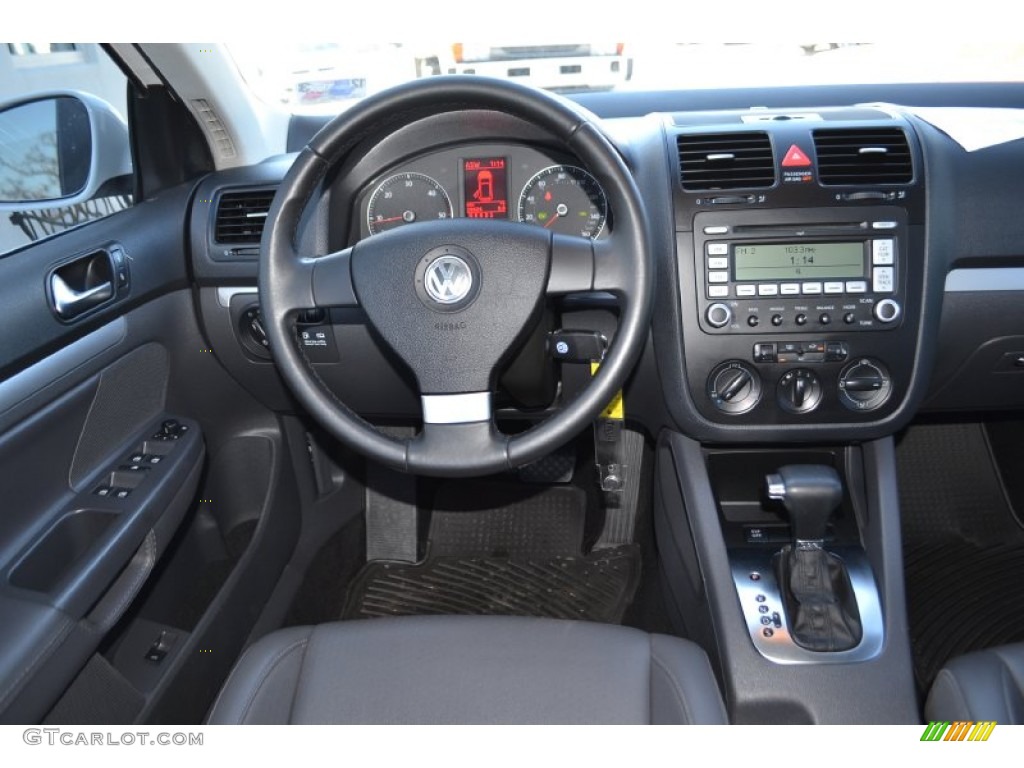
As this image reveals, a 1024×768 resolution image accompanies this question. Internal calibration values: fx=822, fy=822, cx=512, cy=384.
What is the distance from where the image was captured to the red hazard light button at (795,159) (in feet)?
5.40

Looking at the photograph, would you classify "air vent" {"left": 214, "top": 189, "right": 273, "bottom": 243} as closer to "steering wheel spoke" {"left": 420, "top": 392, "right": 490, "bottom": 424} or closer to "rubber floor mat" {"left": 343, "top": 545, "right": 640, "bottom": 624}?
"steering wheel spoke" {"left": 420, "top": 392, "right": 490, "bottom": 424}

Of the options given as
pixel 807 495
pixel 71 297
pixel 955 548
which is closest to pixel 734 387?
pixel 807 495

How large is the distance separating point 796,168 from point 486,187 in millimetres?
629

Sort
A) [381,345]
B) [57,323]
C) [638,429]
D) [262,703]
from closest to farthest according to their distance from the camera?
[262,703], [381,345], [57,323], [638,429]

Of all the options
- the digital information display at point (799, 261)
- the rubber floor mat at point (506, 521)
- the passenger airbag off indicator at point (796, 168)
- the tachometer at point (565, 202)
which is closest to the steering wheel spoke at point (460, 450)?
the tachometer at point (565, 202)

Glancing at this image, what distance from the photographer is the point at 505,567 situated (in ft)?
7.89

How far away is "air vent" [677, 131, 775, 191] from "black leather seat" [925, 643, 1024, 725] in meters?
0.93

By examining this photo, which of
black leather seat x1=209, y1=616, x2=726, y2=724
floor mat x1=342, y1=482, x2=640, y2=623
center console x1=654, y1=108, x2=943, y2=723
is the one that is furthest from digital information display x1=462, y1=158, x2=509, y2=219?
floor mat x1=342, y1=482, x2=640, y2=623

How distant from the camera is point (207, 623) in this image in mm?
1876

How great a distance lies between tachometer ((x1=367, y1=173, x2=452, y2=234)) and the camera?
1.74 m

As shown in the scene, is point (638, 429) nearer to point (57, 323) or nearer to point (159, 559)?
point (159, 559)

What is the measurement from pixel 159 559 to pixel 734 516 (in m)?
1.27

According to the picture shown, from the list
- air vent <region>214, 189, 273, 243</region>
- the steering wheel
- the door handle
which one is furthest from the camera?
air vent <region>214, 189, 273, 243</region>

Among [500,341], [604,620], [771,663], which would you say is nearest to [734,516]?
[771,663]
